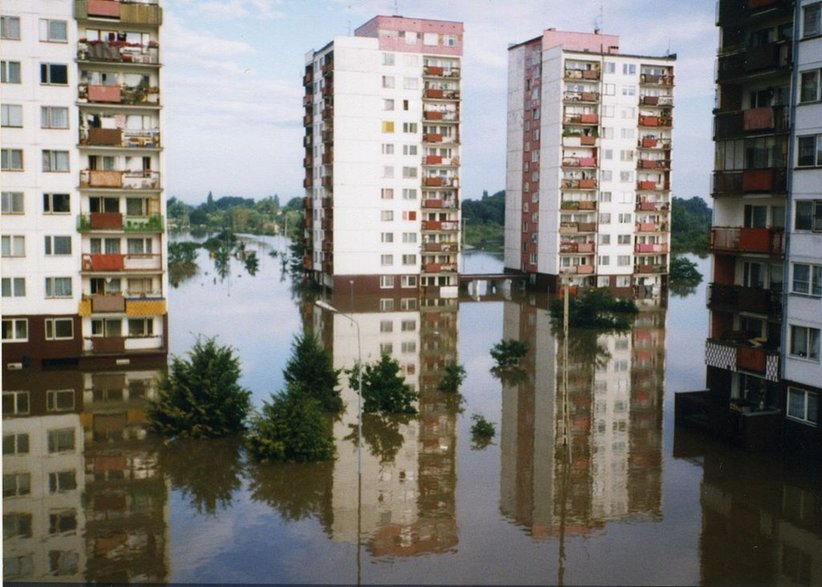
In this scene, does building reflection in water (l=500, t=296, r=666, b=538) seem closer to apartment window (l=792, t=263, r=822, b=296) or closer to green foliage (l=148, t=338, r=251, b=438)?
apartment window (l=792, t=263, r=822, b=296)

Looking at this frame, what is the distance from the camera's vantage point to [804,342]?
27.3 meters

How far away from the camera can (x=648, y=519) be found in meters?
21.3

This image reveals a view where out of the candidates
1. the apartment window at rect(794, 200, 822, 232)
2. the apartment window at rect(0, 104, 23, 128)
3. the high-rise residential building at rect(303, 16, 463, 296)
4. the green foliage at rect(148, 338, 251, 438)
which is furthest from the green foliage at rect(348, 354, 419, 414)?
the high-rise residential building at rect(303, 16, 463, 296)

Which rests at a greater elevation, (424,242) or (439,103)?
(439,103)

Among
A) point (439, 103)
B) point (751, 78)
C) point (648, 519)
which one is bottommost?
point (648, 519)

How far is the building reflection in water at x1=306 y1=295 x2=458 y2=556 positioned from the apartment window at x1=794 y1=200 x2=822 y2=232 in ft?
48.1

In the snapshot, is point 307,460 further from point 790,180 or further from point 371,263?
point 371,263

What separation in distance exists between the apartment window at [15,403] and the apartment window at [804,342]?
98.9ft

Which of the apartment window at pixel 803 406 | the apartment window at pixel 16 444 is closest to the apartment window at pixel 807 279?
the apartment window at pixel 803 406

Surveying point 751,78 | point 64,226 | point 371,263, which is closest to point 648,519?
point 751,78

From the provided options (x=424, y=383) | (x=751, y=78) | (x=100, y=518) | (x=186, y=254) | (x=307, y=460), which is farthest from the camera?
(x=186, y=254)

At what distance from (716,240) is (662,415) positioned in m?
7.67

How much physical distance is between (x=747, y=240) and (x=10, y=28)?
1416 inches

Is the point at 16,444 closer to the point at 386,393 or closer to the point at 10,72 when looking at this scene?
the point at 386,393
